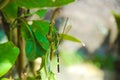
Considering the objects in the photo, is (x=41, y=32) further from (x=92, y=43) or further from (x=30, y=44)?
(x=92, y=43)

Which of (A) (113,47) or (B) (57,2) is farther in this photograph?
(A) (113,47)

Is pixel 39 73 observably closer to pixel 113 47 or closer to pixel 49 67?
pixel 49 67

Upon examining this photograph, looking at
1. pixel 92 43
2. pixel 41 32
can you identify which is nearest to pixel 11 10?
pixel 41 32

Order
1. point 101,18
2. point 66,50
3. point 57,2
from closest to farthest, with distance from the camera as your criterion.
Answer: point 57,2 < point 66,50 < point 101,18

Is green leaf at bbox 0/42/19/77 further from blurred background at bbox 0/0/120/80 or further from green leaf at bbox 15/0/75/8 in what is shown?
blurred background at bbox 0/0/120/80

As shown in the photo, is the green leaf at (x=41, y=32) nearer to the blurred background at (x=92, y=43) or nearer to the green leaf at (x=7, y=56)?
the green leaf at (x=7, y=56)

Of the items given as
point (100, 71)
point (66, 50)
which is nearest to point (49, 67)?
point (66, 50)

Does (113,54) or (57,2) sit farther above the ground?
(57,2)
